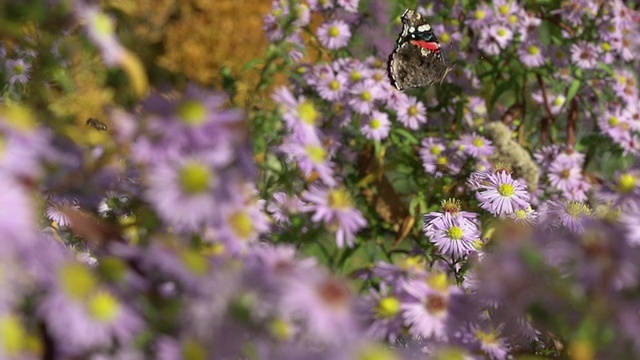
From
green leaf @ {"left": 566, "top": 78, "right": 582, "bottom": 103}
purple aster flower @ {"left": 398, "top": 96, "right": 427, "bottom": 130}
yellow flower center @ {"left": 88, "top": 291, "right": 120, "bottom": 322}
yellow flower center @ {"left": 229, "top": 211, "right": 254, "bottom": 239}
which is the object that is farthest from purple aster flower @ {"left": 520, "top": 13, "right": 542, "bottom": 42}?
yellow flower center @ {"left": 88, "top": 291, "right": 120, "bottom": 322}

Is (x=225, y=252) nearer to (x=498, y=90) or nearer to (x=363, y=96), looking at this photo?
(x=363, y=96)

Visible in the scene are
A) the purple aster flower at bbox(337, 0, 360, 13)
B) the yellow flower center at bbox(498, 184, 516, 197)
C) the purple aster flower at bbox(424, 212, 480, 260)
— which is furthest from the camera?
the purple aster flower at bbox(337, 0, 360, 13)

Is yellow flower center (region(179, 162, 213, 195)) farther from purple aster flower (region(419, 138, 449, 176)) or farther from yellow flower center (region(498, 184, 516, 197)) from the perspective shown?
purple aster flower (region(419, 138, 449, 176))

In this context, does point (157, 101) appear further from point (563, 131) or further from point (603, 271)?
point (563, 131)

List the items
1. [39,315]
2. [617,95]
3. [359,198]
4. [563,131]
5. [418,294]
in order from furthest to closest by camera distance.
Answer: [563,131], [617,95], [359,198], [418,294], [39,315]

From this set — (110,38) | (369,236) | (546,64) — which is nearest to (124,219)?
(110,38)

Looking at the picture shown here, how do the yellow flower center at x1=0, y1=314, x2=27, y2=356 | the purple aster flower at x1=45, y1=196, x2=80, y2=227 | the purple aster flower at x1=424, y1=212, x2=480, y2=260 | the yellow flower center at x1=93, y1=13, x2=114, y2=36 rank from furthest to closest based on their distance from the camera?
the purple aster flower at x1=424, y1=212, x2=480, y2=260, the yellow flower center at x1=93, y1=13, x2=114, y2=36, the purple aster flower at x1=45, y1=196, x2=80, y2=227, the yellow flower center at x1=0, y1=314, x2=27, y2=356
